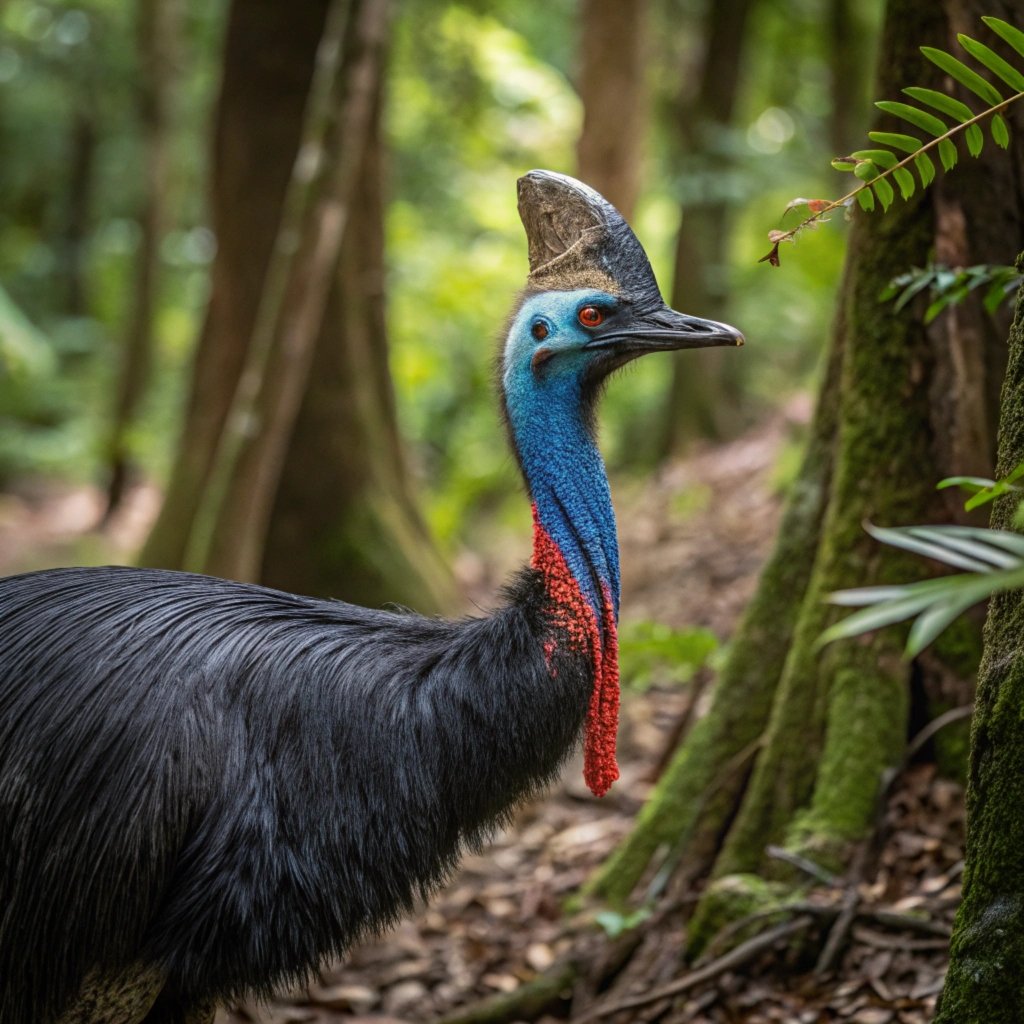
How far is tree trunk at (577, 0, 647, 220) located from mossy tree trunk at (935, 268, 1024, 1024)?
16.5ft

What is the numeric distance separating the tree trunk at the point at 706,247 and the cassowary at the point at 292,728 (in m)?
8.62

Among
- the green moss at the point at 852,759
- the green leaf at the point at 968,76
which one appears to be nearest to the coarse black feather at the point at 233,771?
the green moss at the point at 852,759

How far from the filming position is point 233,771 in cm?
272

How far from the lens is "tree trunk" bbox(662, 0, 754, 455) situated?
11.5 metres

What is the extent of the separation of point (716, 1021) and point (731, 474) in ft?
23.3

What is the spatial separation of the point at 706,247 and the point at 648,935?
850cm

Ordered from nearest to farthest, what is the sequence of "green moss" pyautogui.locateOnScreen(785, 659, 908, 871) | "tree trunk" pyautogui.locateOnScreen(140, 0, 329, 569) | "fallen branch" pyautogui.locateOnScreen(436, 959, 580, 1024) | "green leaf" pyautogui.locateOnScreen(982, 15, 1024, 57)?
"green leaf" pyautogui.locateOnScreen(982, 15, 1024, 57) < "green moss" pyautogui.locateOnScreen(785, 659, 908, 871) < "fallen branch" pyautogui.locateOnScreen(436, 959, 580, 1024) < "tree trunk" pyautogui.locateOnScreen(140, 0, 329, 569)

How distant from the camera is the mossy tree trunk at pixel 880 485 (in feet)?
12.0

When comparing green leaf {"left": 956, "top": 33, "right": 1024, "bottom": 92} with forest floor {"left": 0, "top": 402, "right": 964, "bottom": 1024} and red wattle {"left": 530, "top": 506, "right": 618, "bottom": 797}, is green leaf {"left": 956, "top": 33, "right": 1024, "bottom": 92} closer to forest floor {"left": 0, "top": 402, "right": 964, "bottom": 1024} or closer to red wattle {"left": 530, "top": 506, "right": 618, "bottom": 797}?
red wattle {"left": 530, "top": 506, "right": 618, "bottom": 797}

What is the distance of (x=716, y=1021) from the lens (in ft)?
11.4

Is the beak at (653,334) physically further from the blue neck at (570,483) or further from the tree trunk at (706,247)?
the tree trunk at (706,247)

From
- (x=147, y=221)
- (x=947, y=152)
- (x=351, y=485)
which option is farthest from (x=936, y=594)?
(x=147, y=221)

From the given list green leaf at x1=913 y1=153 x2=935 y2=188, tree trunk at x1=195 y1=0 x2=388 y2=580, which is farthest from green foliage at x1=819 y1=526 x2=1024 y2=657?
tree trunk at x1=195 y1=0 x2=388 y2=580

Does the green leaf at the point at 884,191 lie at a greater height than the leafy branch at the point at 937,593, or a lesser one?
greater
